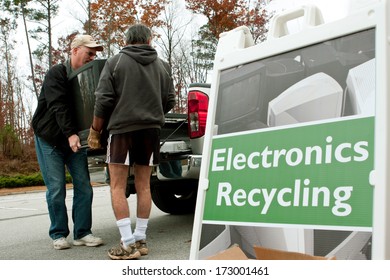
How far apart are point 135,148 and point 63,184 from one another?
2.79ft

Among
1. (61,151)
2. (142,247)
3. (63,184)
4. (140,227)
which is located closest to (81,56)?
(61,151)

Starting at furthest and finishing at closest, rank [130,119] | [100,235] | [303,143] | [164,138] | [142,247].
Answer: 1. [100,235]
2. [164,138]
3. [142,247]
4. [130,119]
5. [303,143]

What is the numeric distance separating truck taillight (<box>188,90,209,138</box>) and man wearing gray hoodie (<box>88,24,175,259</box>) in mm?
325

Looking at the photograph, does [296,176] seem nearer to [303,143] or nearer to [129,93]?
[303,143]

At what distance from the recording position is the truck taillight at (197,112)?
3.47 m

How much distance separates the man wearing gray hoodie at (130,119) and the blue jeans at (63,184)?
0.58 meters

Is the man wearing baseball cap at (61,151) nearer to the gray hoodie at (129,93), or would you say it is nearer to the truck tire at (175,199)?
the gray hoodie at (129,93)

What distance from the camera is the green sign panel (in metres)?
1.46

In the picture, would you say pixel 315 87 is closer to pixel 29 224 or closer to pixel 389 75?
pixel 389 75

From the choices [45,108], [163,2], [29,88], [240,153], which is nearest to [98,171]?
[45,108]

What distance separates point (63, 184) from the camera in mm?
3631

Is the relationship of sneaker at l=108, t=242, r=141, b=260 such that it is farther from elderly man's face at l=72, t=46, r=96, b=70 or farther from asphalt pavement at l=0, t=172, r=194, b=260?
elderly man's face at l=72, t=46, r=96, b=70

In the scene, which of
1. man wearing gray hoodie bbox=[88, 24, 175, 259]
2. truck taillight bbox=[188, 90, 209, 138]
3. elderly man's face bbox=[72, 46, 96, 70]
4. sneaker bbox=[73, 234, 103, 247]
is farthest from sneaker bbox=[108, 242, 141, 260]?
elderly man's face bbox=[72, 46, 96, 70]

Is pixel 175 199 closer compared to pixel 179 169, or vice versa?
pixel 179 169
